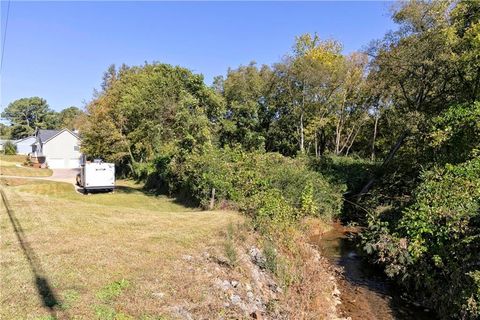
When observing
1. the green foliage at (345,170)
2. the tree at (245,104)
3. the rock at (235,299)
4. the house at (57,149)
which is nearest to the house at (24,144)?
the house at (57,149)

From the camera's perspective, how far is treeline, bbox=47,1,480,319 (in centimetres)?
966

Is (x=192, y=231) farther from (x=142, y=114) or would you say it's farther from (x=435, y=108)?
(x=142, y=114)

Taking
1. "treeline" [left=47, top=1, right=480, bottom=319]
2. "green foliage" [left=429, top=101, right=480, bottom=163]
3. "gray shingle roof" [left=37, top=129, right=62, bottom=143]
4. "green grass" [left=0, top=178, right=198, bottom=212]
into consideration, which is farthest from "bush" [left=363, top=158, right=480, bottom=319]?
"gray shingle roof" [left=37, top=129, right=62, bottom=143]

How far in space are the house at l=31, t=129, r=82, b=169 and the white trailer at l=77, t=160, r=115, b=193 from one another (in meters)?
32.6

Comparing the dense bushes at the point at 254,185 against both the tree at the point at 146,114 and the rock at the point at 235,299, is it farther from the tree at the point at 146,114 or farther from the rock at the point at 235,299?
the rock at the point at 235,299

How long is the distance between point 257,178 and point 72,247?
28.6 ft

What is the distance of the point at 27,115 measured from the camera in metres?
93.6

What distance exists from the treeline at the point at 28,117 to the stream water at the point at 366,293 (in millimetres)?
91543

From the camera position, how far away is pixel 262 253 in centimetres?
1008

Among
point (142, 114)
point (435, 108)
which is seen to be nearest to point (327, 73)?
point (435, 108)

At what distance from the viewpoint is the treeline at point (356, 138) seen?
966 cm

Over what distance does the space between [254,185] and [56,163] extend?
156 ft

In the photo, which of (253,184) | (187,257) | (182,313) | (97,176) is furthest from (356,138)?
(182,313)

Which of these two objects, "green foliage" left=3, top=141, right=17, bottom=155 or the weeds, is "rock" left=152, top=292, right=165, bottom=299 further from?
"green foliage" left=3, top=141, right=17, bottom=155
